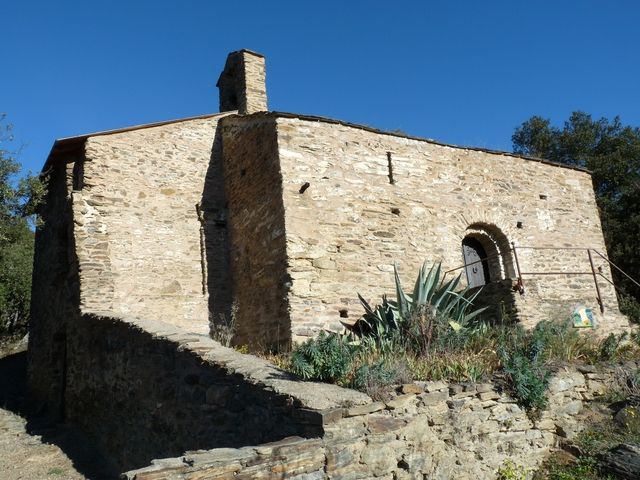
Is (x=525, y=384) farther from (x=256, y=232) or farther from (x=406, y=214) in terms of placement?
(x=256, y=232)

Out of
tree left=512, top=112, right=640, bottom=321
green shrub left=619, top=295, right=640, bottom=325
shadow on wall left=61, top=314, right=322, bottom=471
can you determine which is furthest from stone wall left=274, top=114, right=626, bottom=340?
tree left=512, top=112, right=640, bottom=321

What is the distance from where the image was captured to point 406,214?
36.6ft

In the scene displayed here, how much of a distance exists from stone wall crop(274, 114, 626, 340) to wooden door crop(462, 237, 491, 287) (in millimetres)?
378

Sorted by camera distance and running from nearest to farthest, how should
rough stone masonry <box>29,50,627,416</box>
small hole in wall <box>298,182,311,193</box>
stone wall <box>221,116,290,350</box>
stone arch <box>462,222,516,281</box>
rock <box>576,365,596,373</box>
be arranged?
rock <box>576,365,596,373</box>
stone wall <box>221,116,290,350</box>
rough stone masonry <box>29,50,627,416</box>
small hole in wall <box>298,182,311,193</box>
stone arch <box>462,222,516,281</box>

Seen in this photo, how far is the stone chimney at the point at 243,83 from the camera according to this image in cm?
1388

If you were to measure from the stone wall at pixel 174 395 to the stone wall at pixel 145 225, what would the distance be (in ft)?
3.81

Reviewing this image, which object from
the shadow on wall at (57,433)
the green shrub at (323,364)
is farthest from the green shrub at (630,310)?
the shadow on wall at (57,433)

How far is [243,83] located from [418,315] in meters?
8.78

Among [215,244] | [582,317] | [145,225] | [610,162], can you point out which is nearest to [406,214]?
[582,317]

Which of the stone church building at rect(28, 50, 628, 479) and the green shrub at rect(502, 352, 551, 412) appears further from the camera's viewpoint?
the stone church building at rect(28, 50, 628, 479)

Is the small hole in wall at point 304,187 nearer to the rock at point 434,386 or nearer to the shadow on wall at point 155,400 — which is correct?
the shadow on wall at point 155,400

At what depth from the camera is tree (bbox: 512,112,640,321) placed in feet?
64.3

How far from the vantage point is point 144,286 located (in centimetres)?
1092

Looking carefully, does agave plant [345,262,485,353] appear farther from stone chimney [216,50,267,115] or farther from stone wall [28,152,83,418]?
stone chimney [216,50,267,115]
